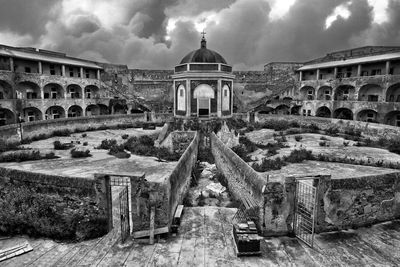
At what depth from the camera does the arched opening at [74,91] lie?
43.1m

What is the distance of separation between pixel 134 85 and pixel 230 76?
22.8m

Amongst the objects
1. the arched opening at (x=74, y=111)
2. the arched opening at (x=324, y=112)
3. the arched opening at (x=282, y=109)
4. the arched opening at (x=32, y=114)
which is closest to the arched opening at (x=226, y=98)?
the arched opening at (x=282, y=109)

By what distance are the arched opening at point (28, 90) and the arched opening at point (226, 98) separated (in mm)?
27995

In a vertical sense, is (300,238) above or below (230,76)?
below

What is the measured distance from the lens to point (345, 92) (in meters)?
41.6

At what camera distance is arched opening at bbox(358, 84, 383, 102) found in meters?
37.0

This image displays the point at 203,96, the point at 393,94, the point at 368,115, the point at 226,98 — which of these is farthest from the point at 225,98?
the point at 393,94

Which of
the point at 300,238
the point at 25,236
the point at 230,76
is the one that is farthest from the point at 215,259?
the point at 230,76

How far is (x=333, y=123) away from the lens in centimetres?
3031

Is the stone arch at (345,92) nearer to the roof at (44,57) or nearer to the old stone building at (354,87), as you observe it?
the old stone building at (354,87)

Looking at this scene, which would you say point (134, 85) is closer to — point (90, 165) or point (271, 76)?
point (271, 76)

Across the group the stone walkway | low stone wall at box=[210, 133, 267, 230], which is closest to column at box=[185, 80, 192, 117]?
low stone wall at box=[210, 133, 267, 230]

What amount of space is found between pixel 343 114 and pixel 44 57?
157ft

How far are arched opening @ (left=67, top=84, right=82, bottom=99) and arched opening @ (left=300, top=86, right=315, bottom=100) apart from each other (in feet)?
130
